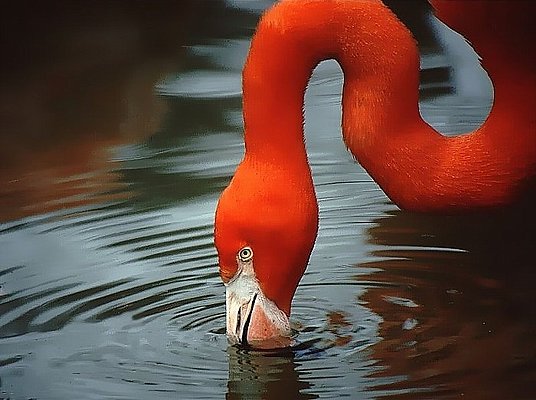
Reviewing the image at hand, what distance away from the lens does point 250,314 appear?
278 centimetres

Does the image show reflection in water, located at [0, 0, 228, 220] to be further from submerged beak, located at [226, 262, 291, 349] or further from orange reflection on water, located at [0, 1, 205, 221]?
submerged beak, located at [226, 262, 291, 349]

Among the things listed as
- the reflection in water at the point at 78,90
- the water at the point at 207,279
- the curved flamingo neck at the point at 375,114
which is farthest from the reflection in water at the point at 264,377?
the reflection in water at the point at 78,90

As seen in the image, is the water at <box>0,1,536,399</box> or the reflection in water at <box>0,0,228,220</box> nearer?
the water at <box>0,1,536,399</box>

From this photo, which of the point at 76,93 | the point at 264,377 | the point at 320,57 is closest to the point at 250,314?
the point at 264,377

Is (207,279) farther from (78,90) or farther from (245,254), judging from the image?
(78,90)

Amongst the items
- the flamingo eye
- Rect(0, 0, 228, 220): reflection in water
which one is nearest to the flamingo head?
the flamingo eye

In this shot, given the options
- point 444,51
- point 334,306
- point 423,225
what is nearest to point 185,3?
point 444,51

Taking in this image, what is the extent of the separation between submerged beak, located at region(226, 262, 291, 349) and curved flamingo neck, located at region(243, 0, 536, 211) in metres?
0.27

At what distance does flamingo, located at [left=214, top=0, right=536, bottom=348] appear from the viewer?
267 centimetres

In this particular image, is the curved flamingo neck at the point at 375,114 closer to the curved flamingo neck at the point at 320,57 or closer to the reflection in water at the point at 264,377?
the curved flamingo neck at the point at 320,57

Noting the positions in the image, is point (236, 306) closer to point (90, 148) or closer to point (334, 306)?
point (334, 306)

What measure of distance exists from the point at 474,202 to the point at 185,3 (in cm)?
444

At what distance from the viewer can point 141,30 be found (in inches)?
258

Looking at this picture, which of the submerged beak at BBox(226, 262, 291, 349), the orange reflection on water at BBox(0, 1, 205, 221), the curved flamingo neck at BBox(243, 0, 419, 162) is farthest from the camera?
the orange reflection on water at BBox(0, 1, 205, 221)
